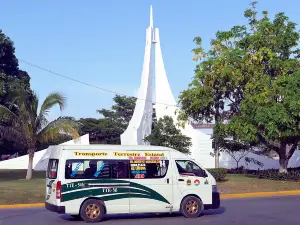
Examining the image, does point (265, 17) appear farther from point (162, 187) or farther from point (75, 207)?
point (75, 207)

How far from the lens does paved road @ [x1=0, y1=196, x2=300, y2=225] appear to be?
11969 mm

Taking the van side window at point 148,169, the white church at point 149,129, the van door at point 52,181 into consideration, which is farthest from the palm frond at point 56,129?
the white church at point 149,129

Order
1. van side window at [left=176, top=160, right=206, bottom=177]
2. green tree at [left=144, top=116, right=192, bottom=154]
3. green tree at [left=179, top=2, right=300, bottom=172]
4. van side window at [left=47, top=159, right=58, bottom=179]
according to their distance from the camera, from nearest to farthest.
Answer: van side window at [left=47, top=159, right=58, bottom=179] < van side window at [left=176, top=160, right=206, bottom=177] < green tree at [left=179, top=2, right=300, bottom=172] < green tree at [left=144, top=116, right=192, bottom=154]

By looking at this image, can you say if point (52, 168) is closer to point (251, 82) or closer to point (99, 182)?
point (99, 182)

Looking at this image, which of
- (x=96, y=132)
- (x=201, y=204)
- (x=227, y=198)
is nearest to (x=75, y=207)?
(x=201, y=204)

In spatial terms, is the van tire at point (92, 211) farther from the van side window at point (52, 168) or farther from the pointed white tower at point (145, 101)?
the pointed white tower at point (145, 101)

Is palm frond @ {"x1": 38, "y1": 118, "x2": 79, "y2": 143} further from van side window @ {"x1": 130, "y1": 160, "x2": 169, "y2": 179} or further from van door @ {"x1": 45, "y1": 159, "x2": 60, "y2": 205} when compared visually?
van side window @ {"x1": 130, "y1": 160, "x2": 169, "y2": 179}

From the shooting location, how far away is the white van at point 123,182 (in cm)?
1191

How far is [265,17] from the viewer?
88.7 feet

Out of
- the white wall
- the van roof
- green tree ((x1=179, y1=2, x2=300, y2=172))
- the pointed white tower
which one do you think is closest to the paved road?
the van roof

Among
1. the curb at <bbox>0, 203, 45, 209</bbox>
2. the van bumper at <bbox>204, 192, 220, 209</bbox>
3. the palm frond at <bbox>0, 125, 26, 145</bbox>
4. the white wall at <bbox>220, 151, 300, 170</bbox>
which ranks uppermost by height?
the palm frond at <bbox>0, 125, 26, 145</bbox>

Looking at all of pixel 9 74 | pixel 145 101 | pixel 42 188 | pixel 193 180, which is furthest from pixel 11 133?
pixel 145 101

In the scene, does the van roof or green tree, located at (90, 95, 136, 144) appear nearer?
the van roof

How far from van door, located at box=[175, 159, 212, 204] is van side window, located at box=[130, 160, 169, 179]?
1.29ft
